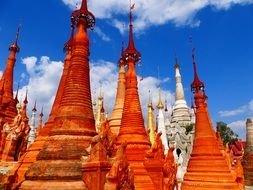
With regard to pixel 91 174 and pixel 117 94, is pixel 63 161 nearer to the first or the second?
pixel 91 174

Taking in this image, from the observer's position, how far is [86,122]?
11.1 meters

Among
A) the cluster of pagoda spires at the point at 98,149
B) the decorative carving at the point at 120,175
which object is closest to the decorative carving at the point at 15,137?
the cluster of pagoda spires at the point at 98,149

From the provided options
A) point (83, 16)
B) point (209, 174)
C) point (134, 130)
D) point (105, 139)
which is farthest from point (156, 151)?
point (83, 16)

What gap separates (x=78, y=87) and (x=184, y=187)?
11.5 m

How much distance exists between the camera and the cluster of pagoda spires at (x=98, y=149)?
9.38 metres

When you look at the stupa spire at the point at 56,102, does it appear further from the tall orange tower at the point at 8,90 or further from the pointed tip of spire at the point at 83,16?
the tall orange tower at the point at 8,90

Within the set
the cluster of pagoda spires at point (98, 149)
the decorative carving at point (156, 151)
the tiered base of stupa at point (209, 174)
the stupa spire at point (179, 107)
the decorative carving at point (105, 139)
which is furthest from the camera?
the stupa spire at point (179, 107)

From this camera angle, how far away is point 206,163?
697 inches

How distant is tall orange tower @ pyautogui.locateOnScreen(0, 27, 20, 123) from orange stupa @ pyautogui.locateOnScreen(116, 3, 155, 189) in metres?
12.7

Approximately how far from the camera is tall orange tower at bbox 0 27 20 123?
23.7 meters

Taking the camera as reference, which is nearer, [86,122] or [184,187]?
[86,122]

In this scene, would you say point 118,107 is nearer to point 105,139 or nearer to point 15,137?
point 15,137

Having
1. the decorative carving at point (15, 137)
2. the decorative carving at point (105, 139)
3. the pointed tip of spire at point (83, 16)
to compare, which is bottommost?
the decorative carving at point (105, 139)

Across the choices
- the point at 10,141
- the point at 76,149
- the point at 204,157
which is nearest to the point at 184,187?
the point at 204,157
